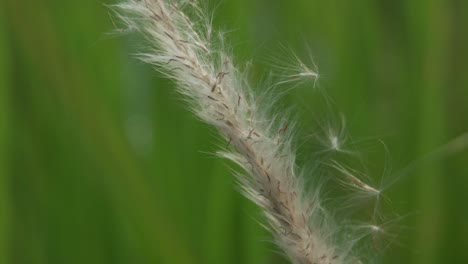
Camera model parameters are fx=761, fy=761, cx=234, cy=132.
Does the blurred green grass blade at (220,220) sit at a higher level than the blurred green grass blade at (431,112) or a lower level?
lower

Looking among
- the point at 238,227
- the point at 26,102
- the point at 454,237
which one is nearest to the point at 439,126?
the point at 454,237

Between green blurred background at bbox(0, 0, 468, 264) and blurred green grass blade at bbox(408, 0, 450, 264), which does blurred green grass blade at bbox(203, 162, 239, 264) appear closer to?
green blurred background at bbox(0, 0, 468, 264)

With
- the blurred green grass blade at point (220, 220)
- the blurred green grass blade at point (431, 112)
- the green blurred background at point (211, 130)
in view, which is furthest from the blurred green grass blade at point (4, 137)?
the blurred green grass blade at point (431, 112)

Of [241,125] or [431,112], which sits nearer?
[241,125]

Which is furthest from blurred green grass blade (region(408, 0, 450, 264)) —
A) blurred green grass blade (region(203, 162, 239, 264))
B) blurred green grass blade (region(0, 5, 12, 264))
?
blurred green grass blade (region(0, 5, 12, 264))

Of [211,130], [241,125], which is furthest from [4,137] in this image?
[241,125]

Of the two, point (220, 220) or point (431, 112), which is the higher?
point (431, 112)

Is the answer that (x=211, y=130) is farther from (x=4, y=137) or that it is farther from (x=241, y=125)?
(x=241, y=125)

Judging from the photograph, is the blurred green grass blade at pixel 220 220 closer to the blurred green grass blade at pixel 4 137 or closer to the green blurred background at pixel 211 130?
the green blurred background at pixel 211 130
